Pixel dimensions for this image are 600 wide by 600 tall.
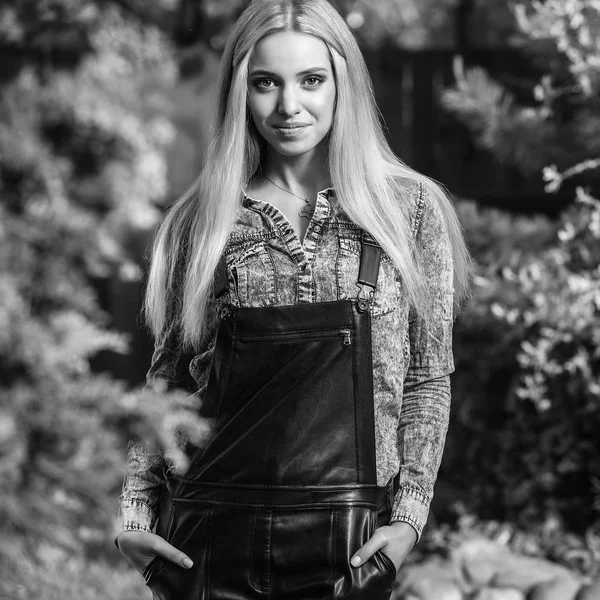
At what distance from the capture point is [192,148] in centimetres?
523

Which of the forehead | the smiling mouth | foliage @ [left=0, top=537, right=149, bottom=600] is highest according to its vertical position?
the forehead

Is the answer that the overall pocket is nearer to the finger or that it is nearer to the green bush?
the finger

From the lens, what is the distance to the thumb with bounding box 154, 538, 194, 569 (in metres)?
1.88

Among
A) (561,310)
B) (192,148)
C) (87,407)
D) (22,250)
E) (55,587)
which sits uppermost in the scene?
(192,148)

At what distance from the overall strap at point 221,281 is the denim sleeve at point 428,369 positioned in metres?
0.38

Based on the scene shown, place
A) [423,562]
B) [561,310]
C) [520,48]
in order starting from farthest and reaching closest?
[520,48] → [423,562] → [561,310]

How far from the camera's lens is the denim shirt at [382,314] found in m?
1.93

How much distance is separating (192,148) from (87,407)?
4.42 m

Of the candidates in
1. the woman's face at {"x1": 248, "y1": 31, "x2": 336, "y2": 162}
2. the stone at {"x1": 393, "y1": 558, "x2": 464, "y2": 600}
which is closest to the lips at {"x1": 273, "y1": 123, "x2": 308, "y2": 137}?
the woman's face at {"x1": 248, "y1": 31, "x2": 336, "y2": 162}

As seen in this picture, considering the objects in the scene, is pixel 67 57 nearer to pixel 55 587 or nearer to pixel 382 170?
pixel 55 587

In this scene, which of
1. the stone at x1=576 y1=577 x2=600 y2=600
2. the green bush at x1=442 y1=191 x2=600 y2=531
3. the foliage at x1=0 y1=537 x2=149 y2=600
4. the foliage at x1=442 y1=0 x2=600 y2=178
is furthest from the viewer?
the foliage at x1=442 y1=0 x2=600 y2=178

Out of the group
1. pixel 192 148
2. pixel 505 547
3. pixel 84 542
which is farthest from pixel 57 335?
pixel 192 148

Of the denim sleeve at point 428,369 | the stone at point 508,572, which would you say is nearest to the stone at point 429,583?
the stone at point 508,572

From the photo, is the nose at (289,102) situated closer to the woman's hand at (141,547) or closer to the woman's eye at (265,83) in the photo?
the woman's eye at (265,83)
